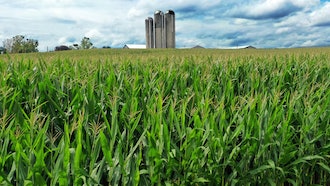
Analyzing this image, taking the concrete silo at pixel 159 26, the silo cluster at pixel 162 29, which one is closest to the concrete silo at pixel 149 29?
the silo cluster at pixel 162 29

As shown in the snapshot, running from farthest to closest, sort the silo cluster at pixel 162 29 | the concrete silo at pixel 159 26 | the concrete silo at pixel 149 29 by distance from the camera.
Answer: the concrete silo at pixel 149 29 < the concrete silo at pixel 159 26 < the silo cluster at pixel 162 29

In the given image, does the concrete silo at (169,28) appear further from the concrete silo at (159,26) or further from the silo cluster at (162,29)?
the concrete silo at (159,26)

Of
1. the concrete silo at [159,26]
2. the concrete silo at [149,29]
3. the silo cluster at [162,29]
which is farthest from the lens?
the concrete silo at [149,29]

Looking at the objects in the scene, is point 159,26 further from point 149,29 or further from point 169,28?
point 149,29

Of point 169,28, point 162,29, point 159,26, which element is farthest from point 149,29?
point 169,28

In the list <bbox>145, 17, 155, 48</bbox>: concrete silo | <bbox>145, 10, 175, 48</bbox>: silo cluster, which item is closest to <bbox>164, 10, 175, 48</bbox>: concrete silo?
<bbox>145, 10, 175, 48</bbox>: silo cluster

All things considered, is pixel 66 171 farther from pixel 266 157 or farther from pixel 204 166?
pixel 266 157

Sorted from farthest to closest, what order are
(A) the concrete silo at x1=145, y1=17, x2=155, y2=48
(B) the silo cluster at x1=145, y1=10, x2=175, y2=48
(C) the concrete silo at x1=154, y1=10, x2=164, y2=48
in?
(A) the concrete silo at x1=145, y1=17, x2=155, y2=48, (C) the concrete silo at x1=154, y1=10, x2=164, y2=48, (B) the silo cluster at x1=145, y1=10, x2=175, y2=48

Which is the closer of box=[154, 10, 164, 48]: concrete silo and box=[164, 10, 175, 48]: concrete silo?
box=[164, 10, 175, 48]: concrete silo

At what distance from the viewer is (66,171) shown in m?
1.35

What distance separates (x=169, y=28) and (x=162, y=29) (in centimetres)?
133

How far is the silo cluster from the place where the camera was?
194ft

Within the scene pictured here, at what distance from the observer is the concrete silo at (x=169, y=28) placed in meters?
59.1

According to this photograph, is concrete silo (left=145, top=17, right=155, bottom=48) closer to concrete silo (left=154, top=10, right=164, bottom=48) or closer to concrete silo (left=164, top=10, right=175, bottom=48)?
concrete silo (left=154, top=10, right=164, bottom=48)
